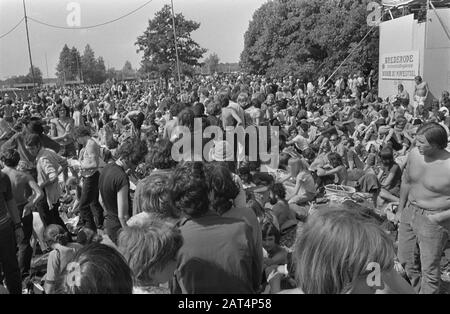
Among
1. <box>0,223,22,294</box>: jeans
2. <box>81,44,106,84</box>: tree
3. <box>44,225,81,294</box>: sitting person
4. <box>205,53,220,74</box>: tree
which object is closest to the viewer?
<box>44,225,81,294</box>: sitting person

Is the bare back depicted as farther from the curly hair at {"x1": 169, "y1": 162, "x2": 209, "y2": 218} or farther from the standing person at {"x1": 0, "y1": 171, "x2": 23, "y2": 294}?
the standing person at {"x1": 0, "y1": 171, "x2": 23, "y2": 294}

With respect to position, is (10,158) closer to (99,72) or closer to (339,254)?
(339,254)

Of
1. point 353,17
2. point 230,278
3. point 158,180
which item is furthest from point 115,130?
point 353,17

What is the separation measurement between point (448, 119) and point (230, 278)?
782 centimetres

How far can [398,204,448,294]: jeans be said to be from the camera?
3.71 meters

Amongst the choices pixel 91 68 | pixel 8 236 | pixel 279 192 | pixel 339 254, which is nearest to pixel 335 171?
pixel 279 192

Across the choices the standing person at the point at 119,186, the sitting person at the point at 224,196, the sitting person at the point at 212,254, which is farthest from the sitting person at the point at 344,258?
the standing person at the point at 119,186

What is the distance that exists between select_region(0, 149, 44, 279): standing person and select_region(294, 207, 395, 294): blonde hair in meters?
3.65

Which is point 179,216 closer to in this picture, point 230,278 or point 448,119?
point 230,278

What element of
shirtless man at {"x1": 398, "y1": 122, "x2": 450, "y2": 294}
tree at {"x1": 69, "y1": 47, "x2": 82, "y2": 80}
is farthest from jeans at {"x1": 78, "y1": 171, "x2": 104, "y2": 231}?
tree at {"x1": 69, "y1": 47, "x2": 82, "y2": 80}

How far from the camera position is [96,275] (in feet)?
5.75

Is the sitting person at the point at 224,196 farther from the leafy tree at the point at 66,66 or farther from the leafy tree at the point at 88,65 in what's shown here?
the leafy tree at the point at 88,65

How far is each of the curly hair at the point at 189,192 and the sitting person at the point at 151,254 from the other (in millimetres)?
214
